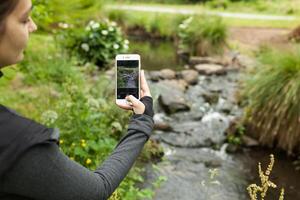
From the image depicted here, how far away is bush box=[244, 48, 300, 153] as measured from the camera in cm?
630

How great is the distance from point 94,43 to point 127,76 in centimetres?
732

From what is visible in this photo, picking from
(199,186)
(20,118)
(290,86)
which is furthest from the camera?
(290,86)

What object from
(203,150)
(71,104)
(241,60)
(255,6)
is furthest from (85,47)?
(255,6)

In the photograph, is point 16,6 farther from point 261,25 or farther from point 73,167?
point 261,25

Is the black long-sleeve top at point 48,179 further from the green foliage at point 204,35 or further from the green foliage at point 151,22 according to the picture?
the green foliage at point 151,22

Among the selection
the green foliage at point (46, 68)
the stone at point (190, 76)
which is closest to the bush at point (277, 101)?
the green foliage at point (46, 68)

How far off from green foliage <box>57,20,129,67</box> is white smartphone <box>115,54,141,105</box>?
679 centimetres

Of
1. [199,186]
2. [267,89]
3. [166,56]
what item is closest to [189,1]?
[166,56]

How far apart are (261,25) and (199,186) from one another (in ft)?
37.3

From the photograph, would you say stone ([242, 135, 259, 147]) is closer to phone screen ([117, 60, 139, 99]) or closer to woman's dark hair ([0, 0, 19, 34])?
phone screen ([117, 60, 139, 99])

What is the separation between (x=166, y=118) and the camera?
7.66m

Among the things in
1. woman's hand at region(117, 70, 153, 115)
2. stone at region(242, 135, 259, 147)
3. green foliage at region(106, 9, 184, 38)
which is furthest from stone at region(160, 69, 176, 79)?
woman's hand at region(117, 70, 153, 115)

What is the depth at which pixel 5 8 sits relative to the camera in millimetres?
1142

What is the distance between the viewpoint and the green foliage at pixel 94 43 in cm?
900
